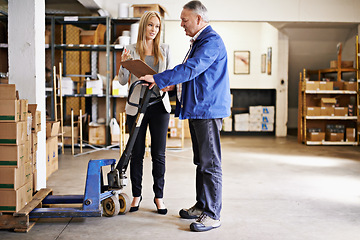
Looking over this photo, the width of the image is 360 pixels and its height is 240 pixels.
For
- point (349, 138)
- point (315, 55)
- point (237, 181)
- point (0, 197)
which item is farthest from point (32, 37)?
point (315, 55)

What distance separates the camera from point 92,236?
275cm

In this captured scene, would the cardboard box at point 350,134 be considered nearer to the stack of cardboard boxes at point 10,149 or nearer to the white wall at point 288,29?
the white wall at point 288,29

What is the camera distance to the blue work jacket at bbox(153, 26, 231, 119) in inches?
108

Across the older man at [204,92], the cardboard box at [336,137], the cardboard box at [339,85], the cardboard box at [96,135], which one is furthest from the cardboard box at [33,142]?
the cardboard box at [339,85]

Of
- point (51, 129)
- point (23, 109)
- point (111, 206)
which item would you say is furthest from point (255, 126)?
point (23, 109)

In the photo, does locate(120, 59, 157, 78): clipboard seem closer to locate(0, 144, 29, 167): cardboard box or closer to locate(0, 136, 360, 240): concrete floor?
locate(0, 144, 29, 167): cardboard box

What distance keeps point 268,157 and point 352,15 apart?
4153 millimetres

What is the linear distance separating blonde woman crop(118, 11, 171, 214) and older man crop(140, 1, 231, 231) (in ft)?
0.90

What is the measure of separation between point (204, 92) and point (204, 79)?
0.09 meters

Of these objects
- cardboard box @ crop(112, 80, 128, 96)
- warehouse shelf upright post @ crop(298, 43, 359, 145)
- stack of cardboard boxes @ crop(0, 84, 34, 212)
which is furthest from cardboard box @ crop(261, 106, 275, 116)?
stack of cardboard boxes @ crop(0, 84, 34, 212)

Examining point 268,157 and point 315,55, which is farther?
point 315,55

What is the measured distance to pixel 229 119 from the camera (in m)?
10.6

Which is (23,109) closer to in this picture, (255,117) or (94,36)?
(94,36)

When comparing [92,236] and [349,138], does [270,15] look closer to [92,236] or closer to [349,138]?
[349,138]
